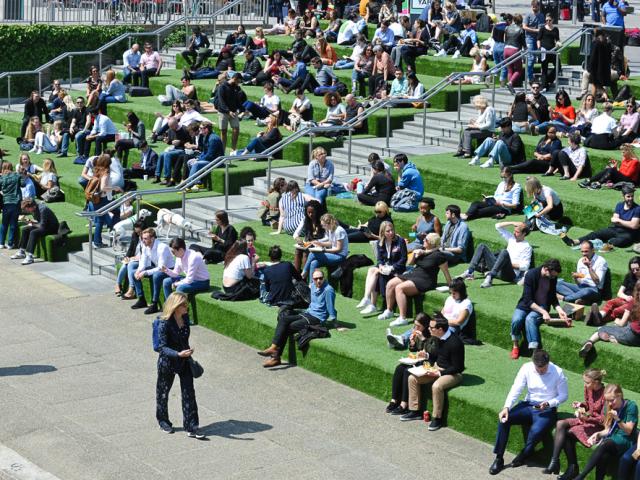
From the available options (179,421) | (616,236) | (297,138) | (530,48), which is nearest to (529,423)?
(179,421)

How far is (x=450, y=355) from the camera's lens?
16.4 m

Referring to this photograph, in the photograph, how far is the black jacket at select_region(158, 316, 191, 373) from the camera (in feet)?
50.8

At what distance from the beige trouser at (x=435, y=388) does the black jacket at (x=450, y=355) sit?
0.08 m

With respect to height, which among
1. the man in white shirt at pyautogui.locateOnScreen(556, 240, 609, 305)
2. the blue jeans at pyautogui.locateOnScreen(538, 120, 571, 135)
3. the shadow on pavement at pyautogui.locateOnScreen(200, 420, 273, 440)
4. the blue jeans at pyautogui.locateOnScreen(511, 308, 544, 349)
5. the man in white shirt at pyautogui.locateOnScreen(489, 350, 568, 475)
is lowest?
the shadow on pavement at pyautogui.locateOnScreen(200, 420, 273, 440)

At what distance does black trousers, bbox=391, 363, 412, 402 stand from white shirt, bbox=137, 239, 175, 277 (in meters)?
5.43

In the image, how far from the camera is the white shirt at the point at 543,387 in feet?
50.0

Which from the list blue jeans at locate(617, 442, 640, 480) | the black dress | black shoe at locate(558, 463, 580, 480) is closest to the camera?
blue jeans at locate(617, 442, 640, 480)

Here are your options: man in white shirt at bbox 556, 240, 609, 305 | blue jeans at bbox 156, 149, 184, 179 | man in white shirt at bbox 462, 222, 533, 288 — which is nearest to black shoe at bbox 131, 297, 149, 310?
man in white shirt at bbox 462, 222, 533, 288

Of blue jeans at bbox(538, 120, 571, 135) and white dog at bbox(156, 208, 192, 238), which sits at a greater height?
blue jeans at bbox(538, 120, 571, 135)

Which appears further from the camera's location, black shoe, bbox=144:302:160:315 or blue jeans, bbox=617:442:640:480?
black shoe, bbox=144:302:160:315

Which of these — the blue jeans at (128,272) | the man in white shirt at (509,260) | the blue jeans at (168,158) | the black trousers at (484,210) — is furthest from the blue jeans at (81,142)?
the man in white shirt at (509,260)

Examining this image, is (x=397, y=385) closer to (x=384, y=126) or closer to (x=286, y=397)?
(x=286, y=397)

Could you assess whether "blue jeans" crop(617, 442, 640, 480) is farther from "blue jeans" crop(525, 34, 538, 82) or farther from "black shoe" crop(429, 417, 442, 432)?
"blue jeans" crop(525, 34, 538, 82)

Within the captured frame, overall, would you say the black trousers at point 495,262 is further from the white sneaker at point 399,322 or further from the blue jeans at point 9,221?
the blue jeans at point 9,221
